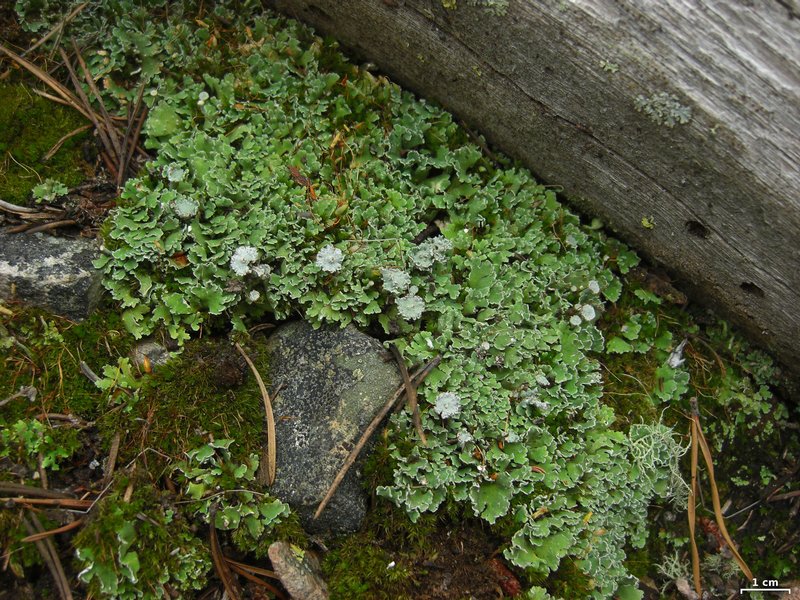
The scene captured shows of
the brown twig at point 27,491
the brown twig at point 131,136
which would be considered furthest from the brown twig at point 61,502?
A: the brown twig at point 131,136

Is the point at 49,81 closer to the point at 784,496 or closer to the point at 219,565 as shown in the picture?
the point at 219,565

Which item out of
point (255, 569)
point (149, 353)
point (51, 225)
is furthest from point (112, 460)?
point (51, 225)

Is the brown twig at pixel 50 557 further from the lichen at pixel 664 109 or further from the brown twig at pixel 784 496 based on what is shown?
the brown twig at pixel 784 496

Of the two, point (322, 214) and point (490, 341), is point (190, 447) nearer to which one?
point (322, 214)

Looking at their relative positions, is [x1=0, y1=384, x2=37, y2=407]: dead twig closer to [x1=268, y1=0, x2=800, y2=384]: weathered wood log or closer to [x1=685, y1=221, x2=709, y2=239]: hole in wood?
[x1=268, y1=0, x2=800, y2=384]: weathered wood log

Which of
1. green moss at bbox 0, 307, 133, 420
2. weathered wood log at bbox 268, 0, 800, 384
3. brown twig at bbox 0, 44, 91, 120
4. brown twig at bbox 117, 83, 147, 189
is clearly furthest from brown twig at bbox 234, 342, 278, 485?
weathered wood log at bbox 268, 0, 800, 384

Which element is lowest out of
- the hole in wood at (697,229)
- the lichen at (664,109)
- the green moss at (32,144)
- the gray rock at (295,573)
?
the gray rock at (295,573)

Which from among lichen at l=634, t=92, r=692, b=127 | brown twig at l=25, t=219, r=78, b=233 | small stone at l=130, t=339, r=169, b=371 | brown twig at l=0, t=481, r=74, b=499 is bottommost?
brown twig at l=0, t=481, r=74, b=499
